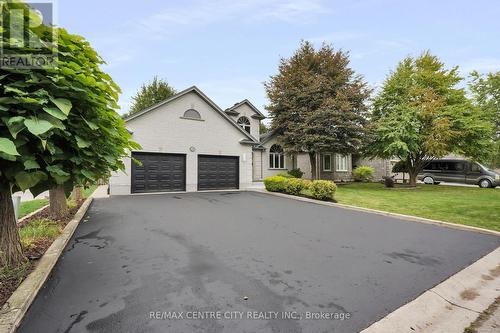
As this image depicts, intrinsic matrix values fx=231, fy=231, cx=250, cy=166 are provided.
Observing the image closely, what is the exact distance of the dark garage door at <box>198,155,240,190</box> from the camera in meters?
15.2

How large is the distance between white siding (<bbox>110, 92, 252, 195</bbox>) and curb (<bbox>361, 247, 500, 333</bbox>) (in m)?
13.2

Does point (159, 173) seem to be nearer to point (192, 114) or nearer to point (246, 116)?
point (192, 114)

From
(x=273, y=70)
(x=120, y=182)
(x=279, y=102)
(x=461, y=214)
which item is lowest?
(x=461, y=214)

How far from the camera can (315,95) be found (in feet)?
62.0

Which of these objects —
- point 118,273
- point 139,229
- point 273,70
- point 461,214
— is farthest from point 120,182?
point 273,70

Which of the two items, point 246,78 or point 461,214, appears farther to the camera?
point 246,78

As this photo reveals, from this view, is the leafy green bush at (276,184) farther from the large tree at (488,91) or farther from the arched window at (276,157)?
the large tree at (488,91)

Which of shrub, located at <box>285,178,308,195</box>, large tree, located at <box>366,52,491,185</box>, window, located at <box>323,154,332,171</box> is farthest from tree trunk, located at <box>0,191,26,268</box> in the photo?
window, located at <box>323,154,332,171</box>

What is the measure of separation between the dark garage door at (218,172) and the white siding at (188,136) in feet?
1.17

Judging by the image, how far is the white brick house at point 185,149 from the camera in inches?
526

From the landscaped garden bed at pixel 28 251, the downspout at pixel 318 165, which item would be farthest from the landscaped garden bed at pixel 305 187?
the landscaped garden bed at pixel 28 251

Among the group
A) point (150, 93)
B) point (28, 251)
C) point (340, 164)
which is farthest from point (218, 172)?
point (150, 93)

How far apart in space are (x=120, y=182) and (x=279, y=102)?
46.1ft

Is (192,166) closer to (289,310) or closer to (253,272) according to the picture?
(253,272)
